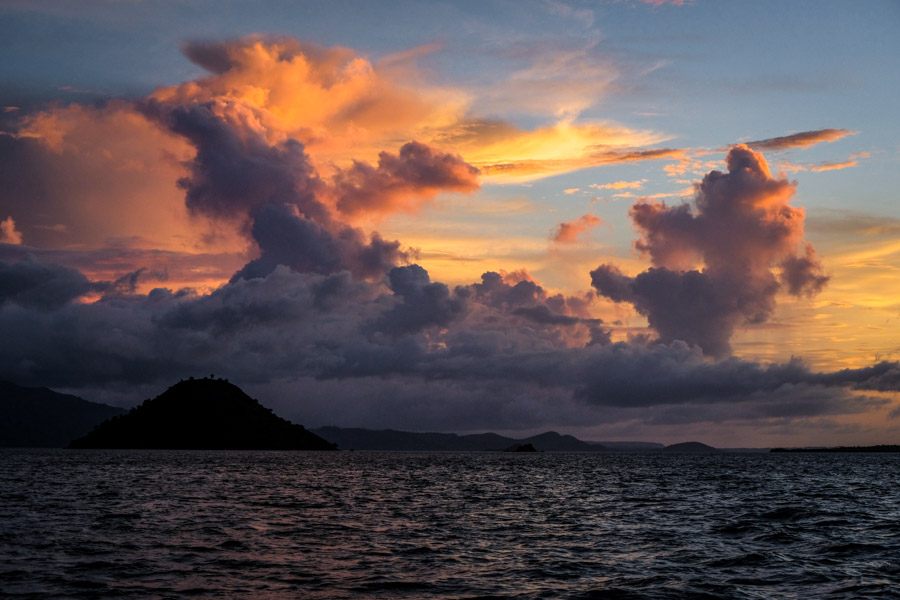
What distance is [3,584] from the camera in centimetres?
3484

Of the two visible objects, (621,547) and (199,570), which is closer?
(199,570)

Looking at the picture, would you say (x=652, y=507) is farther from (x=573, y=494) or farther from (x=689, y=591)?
(x=689, y=591)

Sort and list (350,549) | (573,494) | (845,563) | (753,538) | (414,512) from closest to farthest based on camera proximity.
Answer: (845,563) → (350,549) → (753,538) → (414,512) → (573,494)

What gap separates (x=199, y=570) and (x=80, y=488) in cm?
6976

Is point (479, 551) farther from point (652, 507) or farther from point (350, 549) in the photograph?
point (652, 507)

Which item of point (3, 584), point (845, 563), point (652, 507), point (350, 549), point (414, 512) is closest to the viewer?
point (3, 584)

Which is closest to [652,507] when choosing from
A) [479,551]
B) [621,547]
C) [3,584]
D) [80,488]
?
[621,547]

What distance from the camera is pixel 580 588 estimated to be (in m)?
36.4

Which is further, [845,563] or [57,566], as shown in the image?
[845,563]

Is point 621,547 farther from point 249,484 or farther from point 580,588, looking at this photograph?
point 249,484

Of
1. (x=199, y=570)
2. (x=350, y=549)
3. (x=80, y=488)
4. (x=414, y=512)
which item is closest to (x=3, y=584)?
(x=199, y=570)

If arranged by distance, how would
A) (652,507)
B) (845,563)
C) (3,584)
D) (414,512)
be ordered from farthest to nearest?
(652,507) < (414,512) < (845,563) < (3,584)

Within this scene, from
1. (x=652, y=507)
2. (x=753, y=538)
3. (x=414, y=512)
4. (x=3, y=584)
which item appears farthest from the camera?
(x=652, y=507)

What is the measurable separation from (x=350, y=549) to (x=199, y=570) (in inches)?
Result: 406
